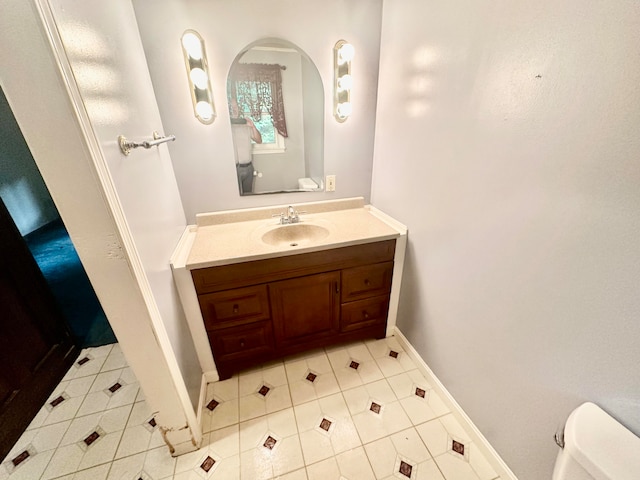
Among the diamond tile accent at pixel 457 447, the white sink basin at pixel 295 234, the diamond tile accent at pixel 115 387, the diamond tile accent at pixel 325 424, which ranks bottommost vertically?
the diamond tile accent at pixel 115 387

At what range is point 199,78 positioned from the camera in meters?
1.23

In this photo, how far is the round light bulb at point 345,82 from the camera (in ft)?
4.61

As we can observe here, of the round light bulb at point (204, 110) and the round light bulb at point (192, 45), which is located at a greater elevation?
the round light bulb at point (192, 45)

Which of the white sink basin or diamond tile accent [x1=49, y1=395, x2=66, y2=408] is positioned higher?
the white sink basin

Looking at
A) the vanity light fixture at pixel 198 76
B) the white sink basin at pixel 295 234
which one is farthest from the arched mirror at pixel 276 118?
the white sink basin at pixel 295 234

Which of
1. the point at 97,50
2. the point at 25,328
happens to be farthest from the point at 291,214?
the point at 25,328

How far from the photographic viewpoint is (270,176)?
152cm

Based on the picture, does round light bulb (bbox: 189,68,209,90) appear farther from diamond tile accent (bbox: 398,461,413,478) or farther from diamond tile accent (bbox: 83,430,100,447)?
diamond tile accent (bbox: 398,461,413,478)

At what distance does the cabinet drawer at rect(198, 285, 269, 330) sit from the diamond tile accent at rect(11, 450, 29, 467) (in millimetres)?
941

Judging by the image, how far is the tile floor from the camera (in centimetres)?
106

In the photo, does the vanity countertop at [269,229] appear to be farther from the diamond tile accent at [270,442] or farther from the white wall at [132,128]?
the diamond tile accent at [270,442]

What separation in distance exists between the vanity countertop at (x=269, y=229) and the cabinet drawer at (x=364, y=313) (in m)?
0.40

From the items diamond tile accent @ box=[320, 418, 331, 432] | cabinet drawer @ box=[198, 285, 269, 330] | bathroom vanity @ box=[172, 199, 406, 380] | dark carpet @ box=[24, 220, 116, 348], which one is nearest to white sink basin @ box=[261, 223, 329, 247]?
bathroom vanity @ box=[172, 199, 406, 380]

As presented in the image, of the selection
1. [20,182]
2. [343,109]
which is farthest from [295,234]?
[20,182]
